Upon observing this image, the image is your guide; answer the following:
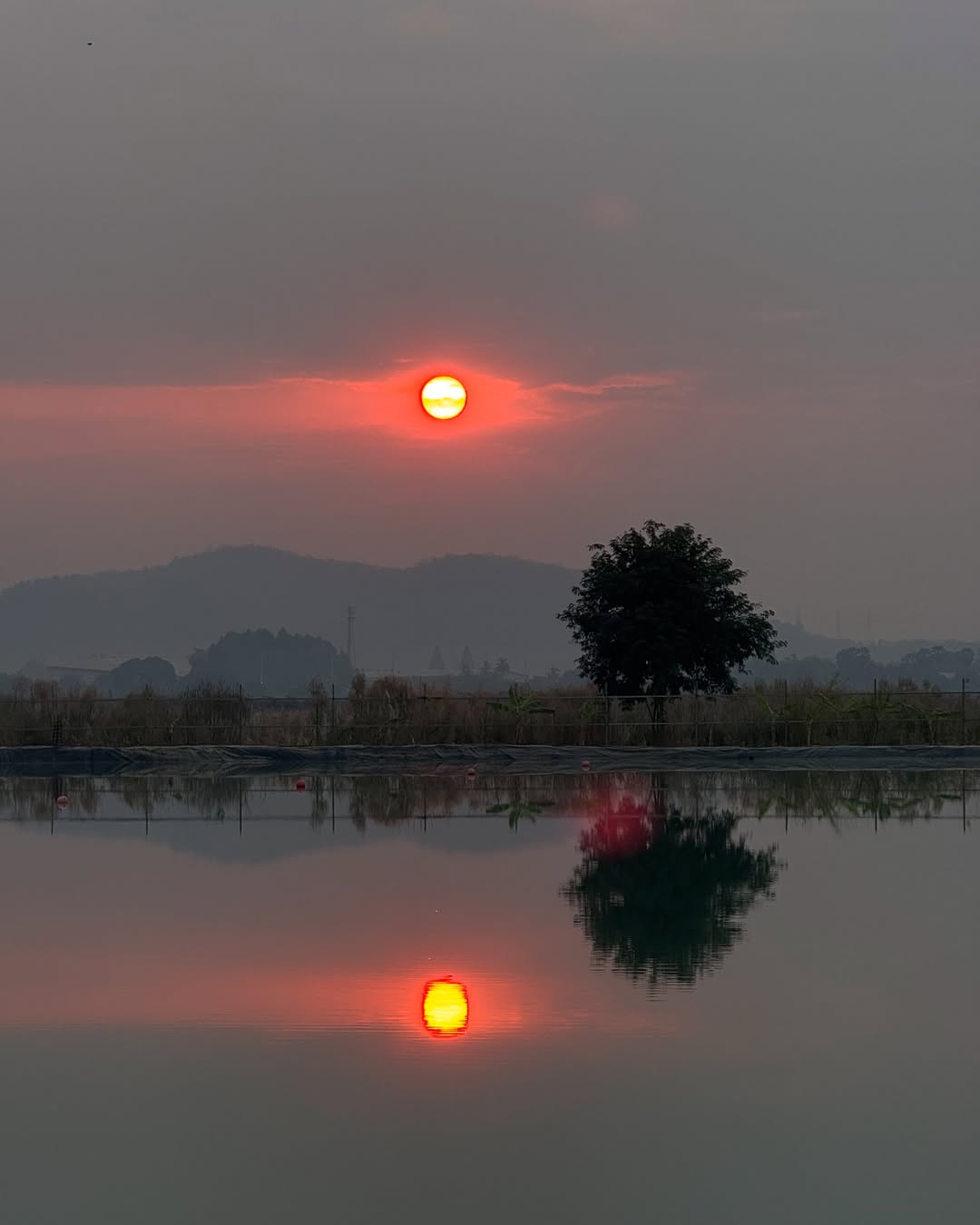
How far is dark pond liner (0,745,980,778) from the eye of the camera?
3941 cm

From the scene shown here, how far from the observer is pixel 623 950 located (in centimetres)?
1514

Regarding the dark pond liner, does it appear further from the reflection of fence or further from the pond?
the pond

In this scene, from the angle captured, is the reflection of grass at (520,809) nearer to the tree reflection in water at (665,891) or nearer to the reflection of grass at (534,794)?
the reflection of grass at (534,794)

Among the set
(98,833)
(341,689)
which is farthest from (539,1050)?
(341,689)

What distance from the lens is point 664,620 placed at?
4362 cm

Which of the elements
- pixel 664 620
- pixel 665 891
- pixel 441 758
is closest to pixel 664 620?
pixel 664 620

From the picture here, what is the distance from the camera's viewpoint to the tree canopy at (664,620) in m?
43.8

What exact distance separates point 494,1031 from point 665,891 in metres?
7.04

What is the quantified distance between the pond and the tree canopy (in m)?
20.2

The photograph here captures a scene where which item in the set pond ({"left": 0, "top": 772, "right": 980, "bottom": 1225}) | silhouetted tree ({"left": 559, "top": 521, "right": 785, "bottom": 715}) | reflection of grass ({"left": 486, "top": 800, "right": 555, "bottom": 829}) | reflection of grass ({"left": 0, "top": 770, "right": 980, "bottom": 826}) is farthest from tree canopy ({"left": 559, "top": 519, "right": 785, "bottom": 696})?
pond ({"left": 0, "top": 772, "right": 980, "bottom": 1225})

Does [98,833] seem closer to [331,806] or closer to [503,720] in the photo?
[331,806]

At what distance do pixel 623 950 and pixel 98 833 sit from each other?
477 inches

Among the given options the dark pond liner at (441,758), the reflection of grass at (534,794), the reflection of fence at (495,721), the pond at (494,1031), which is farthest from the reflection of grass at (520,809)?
the reflection of fence at (495,721)

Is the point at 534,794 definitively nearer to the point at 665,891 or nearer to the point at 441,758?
the point at 441,758
